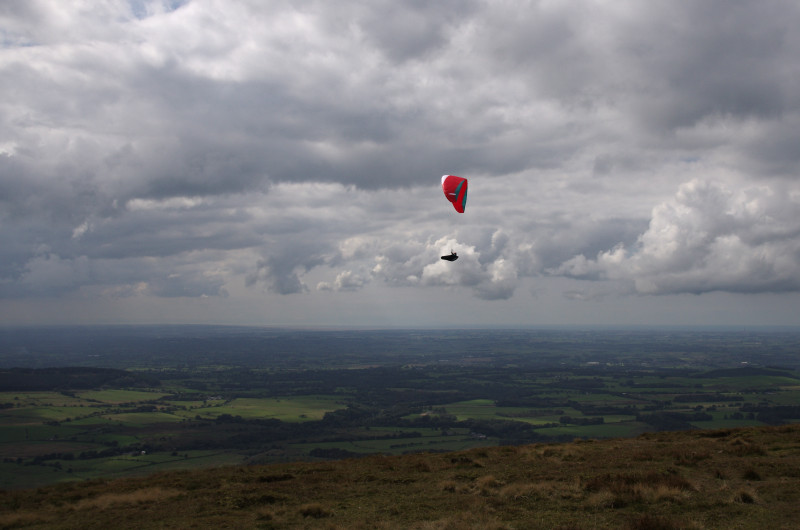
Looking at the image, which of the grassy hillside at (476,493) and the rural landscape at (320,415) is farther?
the rural landscape at (320,415)

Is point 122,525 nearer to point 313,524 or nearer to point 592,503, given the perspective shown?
point 313,524

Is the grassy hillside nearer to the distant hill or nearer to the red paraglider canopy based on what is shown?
the red paraglider canopy

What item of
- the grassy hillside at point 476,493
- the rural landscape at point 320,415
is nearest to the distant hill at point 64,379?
the rural landscape at point 320,415

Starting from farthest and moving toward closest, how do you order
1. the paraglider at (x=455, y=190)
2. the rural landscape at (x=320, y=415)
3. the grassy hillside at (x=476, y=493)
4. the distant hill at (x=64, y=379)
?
1. the distant hill at (x=64, y=379)
2. the rural landscape at (x=320, y=415)
3. the paraglider at (x=455, y=190)
4. the grassy hillside at (x=476, y=493)

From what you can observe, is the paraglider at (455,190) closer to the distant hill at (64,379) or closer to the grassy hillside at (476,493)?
the grassy hillside at (476,493)

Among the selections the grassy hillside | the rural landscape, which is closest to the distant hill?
the rural landscape

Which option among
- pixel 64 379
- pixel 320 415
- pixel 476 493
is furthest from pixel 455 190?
pixel 64 379
